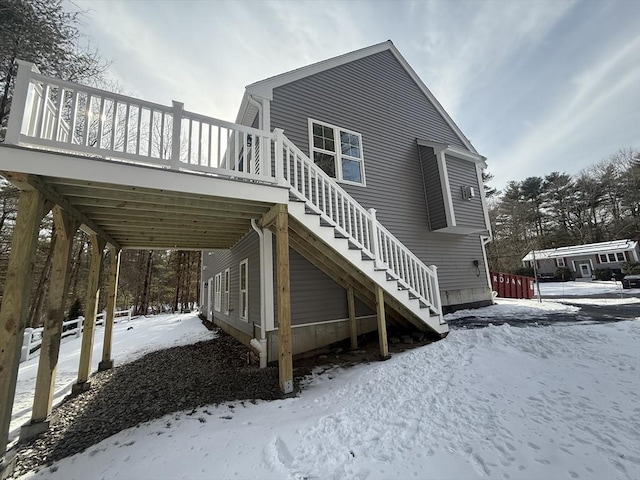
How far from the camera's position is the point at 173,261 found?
2633cm

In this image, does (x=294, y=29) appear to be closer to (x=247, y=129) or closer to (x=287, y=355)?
(x=247, y=129)

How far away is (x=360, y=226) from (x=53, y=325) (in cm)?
502

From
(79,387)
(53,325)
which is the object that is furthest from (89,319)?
(53,325)

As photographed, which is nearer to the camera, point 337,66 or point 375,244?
point 375,244

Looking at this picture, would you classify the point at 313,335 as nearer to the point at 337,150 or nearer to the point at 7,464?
the point at 7,464

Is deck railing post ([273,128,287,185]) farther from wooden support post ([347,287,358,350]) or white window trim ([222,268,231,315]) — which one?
white window trim ([222,268,231,315])

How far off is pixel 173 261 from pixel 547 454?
95.7 ft

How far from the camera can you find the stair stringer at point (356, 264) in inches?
181

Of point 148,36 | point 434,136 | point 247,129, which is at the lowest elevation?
point 247,129

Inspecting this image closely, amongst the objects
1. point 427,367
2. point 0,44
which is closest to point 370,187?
point 427,367

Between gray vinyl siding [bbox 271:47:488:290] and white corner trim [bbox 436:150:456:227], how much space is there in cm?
67

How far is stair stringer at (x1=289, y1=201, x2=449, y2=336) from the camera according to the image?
461 centimetres

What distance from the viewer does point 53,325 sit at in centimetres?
381

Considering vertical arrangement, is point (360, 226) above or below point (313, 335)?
above
